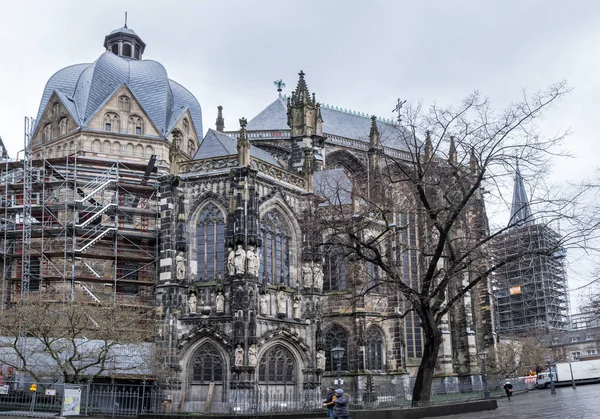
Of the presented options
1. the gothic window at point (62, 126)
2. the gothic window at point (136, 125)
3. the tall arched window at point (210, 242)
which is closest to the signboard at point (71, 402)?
the tall arched window at point (210, 242)

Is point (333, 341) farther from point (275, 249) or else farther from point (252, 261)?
point (252, 261)

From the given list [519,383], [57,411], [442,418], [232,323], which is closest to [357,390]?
[232,323]

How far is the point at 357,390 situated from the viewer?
1282 inches

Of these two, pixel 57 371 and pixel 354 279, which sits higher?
pixel 354 279

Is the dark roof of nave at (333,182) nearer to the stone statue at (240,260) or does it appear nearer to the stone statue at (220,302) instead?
the stone statue at (240,260)

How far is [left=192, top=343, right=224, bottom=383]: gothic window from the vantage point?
2914 centimetres

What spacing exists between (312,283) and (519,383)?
21.1m

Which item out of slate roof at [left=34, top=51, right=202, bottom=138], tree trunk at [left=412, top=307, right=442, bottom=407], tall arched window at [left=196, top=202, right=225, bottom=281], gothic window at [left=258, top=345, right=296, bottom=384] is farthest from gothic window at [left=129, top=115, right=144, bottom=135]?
tree trunk at [left=412, top=307, right=442, bottom=407]

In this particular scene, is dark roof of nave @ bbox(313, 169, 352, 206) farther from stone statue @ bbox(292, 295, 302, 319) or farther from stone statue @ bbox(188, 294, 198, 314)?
stone statue @ bbox(188, 294, 198, 314)

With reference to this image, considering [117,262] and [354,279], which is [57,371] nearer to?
[117,262]

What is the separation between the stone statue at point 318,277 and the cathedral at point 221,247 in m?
0.13

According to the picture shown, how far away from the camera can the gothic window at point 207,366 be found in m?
29.1

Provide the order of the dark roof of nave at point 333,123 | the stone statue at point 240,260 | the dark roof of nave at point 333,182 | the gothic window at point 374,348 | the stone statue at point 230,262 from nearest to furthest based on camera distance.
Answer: the stone statue at point 240,260
the stone statue at point 230,262
the gothic window at point 374,348
the dark roof of nave at point 333,182
the dark roof of nave at point 333,123

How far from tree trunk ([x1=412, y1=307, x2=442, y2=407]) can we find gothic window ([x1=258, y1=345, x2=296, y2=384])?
902 cm
